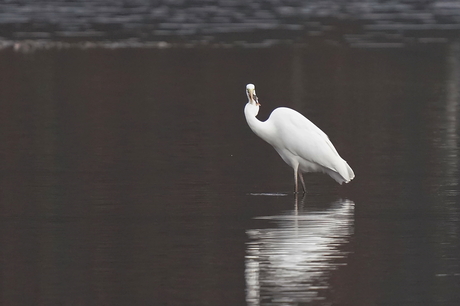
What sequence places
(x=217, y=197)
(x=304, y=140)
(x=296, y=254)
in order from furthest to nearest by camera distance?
(x=304, y=140), (x=217, y=197), (x=296, y=254)

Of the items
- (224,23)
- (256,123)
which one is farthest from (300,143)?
(224,23)

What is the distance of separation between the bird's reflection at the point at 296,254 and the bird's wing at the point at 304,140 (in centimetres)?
79

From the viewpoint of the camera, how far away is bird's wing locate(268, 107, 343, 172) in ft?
41.0

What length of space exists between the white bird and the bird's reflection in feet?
2.35

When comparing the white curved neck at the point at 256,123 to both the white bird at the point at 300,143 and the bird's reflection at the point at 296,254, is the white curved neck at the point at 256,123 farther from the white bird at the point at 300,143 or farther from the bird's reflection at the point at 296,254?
the bird's reflection at the point at 296,254

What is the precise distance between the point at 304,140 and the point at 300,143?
52 mm

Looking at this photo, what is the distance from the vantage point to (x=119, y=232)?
1041 centimetres

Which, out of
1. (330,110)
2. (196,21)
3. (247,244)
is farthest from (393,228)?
(196,21)

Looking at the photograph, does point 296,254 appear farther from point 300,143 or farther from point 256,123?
point 256,123

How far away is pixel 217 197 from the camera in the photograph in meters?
12.1

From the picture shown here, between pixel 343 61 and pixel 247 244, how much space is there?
17.3 m

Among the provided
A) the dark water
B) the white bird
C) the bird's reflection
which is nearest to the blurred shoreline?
the dark water

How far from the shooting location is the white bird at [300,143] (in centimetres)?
1245

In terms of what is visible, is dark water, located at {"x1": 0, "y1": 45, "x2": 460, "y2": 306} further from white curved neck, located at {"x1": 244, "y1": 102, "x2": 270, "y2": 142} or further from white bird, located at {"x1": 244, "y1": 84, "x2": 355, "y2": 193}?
white curved neck, located at {"x1": 244, "y1": 102, "x2": 270, "y2": 142}
